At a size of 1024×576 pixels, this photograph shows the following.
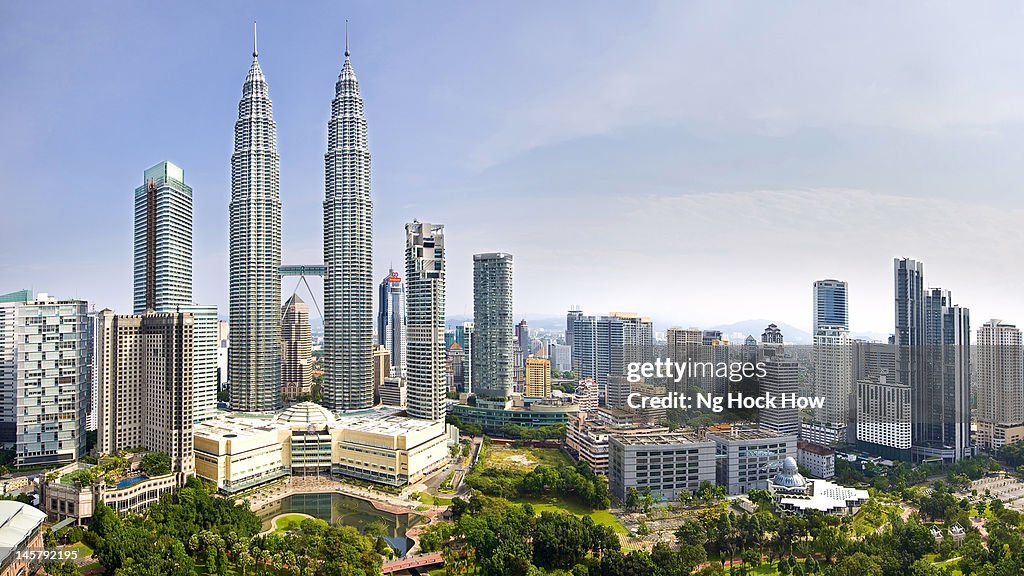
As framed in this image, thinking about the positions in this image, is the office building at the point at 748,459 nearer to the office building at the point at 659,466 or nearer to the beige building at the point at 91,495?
the office building at the point at 659,466

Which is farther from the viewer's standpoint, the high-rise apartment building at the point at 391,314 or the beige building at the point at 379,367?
the high-rise apartment building at the point at 391,314

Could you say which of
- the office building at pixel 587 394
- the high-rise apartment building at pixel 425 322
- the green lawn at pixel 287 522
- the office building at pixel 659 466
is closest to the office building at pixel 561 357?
the office building at pixel 587 394

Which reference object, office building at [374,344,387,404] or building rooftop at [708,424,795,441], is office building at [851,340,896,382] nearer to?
building rooftop at [708,424,795,441]

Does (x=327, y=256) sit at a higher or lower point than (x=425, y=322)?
higher

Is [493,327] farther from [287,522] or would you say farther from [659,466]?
[287,522]

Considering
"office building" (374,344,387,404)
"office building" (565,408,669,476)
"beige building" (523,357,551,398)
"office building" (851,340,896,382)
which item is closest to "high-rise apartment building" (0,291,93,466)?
"office building" (374,344,387,404)

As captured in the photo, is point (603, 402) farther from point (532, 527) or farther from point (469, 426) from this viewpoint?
point (532, 527)

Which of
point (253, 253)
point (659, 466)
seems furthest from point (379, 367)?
point (659, 466)
